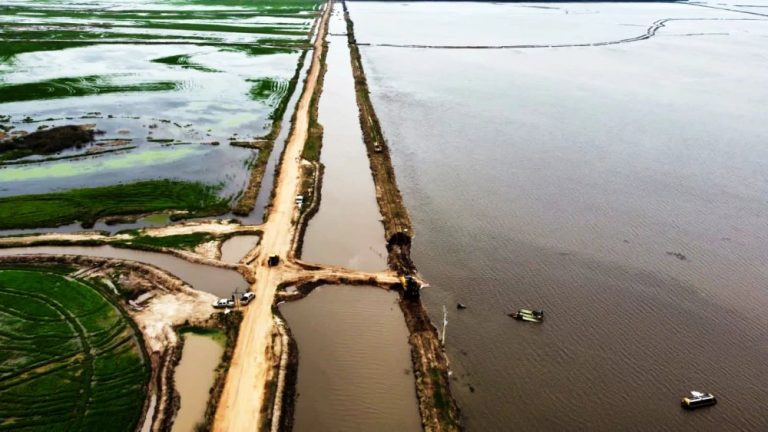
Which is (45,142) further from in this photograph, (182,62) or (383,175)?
(182,62)

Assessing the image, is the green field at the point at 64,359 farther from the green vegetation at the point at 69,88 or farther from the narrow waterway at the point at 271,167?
the green vegetation at the point at 69,88

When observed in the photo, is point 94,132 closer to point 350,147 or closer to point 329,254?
point 350,147

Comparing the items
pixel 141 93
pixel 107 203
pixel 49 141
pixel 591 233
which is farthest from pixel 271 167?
pixel 141 93

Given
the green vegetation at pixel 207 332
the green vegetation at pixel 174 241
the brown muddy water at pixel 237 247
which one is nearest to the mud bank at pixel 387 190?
the brown muddy water at pixel 237 247

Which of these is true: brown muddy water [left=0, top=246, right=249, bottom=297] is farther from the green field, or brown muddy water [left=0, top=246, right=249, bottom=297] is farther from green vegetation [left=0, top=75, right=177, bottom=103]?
green vegetation [left=0, top=75, right=177, bottom=103]

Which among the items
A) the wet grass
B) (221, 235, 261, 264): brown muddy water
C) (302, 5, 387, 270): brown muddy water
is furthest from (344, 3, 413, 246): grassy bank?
the wet grass

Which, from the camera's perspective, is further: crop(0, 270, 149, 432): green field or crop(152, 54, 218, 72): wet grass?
crop(152, 54, 218, 72): wet grass
